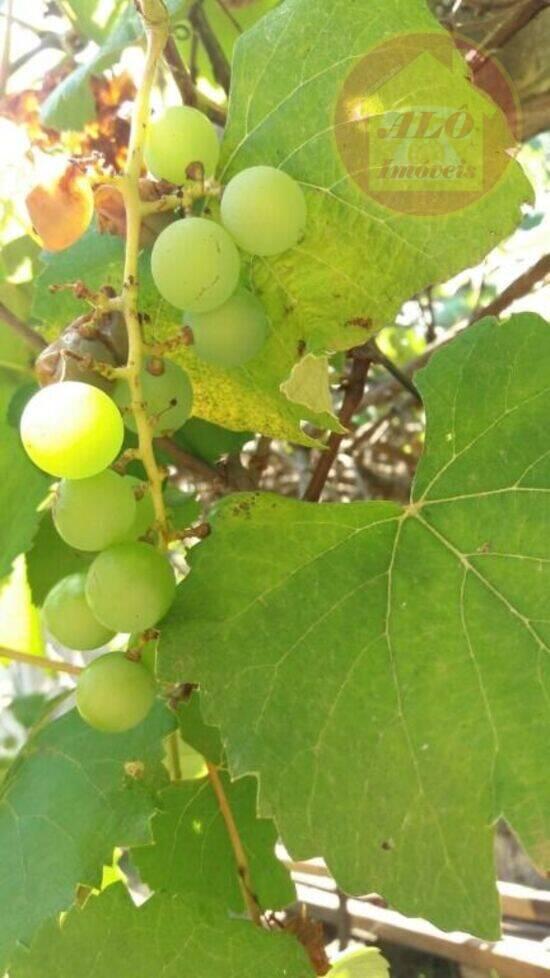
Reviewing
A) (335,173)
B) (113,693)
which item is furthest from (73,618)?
(335,173)

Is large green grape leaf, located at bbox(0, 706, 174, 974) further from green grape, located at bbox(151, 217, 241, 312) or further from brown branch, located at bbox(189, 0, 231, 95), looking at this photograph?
brown branch, located at bbox(189, 0, 231, 95)

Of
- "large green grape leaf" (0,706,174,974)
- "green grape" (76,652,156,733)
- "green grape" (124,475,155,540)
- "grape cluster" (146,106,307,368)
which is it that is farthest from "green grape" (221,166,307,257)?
"large green grape leaf" (0,706,174,974)

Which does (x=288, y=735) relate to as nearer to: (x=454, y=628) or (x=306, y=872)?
(x=454, y=628)

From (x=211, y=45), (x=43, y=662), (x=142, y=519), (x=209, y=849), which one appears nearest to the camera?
(x=142, y=519)

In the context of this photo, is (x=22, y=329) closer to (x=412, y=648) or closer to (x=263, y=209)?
(x=263, y=209)

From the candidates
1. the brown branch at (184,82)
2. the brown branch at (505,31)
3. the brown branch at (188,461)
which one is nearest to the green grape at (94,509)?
the brown branch at (188,461)
